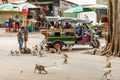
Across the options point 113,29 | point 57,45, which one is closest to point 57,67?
point 113,29

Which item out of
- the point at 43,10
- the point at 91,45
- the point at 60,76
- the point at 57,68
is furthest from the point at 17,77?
the point at 43,10

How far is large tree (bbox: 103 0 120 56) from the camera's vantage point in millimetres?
20141

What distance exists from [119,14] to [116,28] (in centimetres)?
73

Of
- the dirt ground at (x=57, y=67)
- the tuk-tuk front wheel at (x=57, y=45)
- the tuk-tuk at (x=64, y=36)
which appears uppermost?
the tuk-tuk at (x=64, y=36)

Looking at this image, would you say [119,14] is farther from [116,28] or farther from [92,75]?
[92,75]

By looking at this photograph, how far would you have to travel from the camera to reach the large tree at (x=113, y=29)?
20.1 meters

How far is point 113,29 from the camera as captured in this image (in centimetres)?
2056

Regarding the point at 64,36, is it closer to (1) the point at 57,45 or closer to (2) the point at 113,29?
(1) the point at 57,45

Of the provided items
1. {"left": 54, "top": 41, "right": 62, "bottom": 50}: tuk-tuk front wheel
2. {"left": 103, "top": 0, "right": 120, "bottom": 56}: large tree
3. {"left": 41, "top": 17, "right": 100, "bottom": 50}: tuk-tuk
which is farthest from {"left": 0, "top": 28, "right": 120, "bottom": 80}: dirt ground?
{"left": 103, "top": 0, "right": 120, "bottom": 56}: large tree

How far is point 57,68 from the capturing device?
15.9 metres

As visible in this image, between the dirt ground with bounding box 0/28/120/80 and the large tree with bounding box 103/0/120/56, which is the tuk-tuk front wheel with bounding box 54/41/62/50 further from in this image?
the large tree with bounding box 103/0/120/56

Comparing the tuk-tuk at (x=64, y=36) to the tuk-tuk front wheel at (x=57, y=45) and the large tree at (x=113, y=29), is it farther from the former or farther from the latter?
the large tree at (x=113, y=29)

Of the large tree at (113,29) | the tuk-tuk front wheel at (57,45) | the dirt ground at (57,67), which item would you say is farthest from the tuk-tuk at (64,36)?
the large tree at (113,29)

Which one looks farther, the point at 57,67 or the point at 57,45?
the point at 57,45
